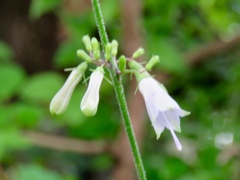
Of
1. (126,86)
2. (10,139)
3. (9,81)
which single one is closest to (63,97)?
(10,139)

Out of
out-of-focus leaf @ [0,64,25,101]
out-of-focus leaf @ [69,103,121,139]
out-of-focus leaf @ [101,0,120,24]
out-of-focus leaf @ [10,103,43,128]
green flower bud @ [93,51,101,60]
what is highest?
out-of-focus leaf @ [101,0,120,24]

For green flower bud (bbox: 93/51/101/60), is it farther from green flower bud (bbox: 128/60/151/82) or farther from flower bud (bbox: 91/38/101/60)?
green flower bud (bbox: 128/60/151/82)

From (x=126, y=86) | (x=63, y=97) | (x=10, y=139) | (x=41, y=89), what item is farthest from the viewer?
(x=126, y=86)

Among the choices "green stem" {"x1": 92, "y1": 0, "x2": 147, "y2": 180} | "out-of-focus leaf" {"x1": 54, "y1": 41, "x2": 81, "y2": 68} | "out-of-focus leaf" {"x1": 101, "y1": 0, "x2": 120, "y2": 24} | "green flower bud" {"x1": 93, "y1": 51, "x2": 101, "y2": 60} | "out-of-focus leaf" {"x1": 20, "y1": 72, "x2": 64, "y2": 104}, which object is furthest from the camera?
"out-of-focus leaf" {"x1": 54, "y1": 41, "x2": 81, "y2": 68}

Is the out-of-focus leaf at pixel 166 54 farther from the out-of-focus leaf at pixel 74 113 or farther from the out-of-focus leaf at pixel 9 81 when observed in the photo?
the out-of-focus leaf at pixel 9 81

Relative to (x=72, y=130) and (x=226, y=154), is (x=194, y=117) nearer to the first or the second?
(x=226, y=154)

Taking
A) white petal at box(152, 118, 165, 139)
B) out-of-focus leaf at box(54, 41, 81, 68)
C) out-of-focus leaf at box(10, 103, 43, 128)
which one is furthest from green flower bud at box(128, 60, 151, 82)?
out-of-focus leaf at box(54, 41, 81, 68)

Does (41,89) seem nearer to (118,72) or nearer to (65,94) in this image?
(65,94)

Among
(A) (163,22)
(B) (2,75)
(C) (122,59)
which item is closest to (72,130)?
(B) (2,75)
